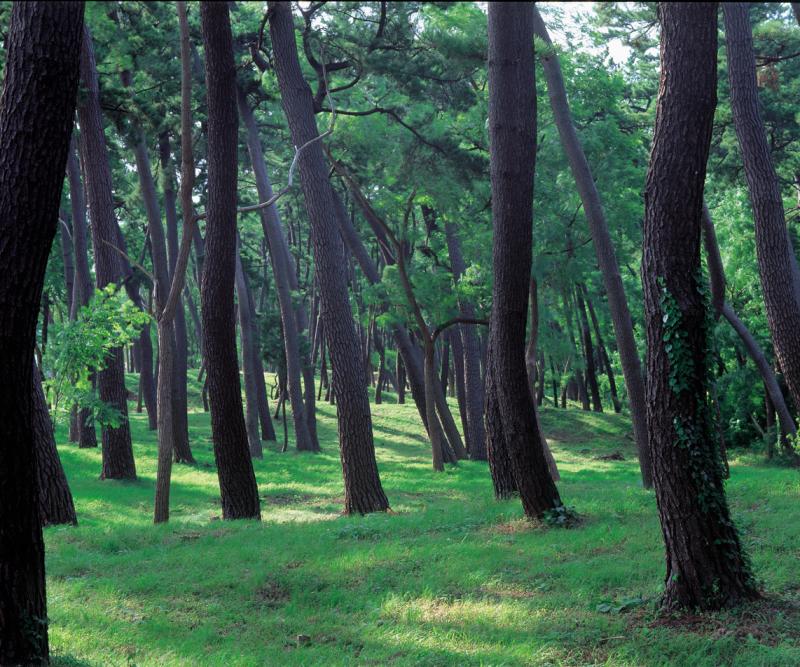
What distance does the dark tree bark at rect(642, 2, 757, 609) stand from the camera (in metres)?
5.75

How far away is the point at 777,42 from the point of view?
16.5 m

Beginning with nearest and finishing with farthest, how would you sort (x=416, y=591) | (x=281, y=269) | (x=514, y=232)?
(x=416, y=591) → (x=514, y=232) → (x=281, y=269)

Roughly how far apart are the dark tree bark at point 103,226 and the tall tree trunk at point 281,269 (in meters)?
5.04

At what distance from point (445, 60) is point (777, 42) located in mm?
6822

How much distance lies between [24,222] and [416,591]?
167 inches

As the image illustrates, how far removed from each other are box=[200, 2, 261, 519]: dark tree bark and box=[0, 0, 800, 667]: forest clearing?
4 cm

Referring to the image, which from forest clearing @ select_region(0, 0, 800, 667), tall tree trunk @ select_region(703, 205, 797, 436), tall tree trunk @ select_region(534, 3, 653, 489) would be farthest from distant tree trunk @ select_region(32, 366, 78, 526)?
tall tree trunk @ select_region(703, 205, 797, 436)

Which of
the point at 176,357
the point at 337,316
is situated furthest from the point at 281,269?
the point at 337,316

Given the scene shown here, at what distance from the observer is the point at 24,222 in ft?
15.6

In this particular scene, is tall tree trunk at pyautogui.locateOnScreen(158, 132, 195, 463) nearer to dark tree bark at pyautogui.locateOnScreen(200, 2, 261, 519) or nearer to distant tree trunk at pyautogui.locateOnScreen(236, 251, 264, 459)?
distant tree trunk at pyautogui.locateOnScreen(236, 251, 264, 459)

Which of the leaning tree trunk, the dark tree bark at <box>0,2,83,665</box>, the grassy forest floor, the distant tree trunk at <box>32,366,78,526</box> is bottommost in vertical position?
the grassy forest floor

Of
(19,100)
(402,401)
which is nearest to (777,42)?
(19,100)

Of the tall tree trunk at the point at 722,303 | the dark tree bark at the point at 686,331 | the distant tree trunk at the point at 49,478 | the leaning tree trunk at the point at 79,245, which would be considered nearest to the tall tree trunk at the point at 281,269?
the leaning tree trunk at the point at 79,245

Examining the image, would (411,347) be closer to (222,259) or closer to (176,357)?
(176,357)
